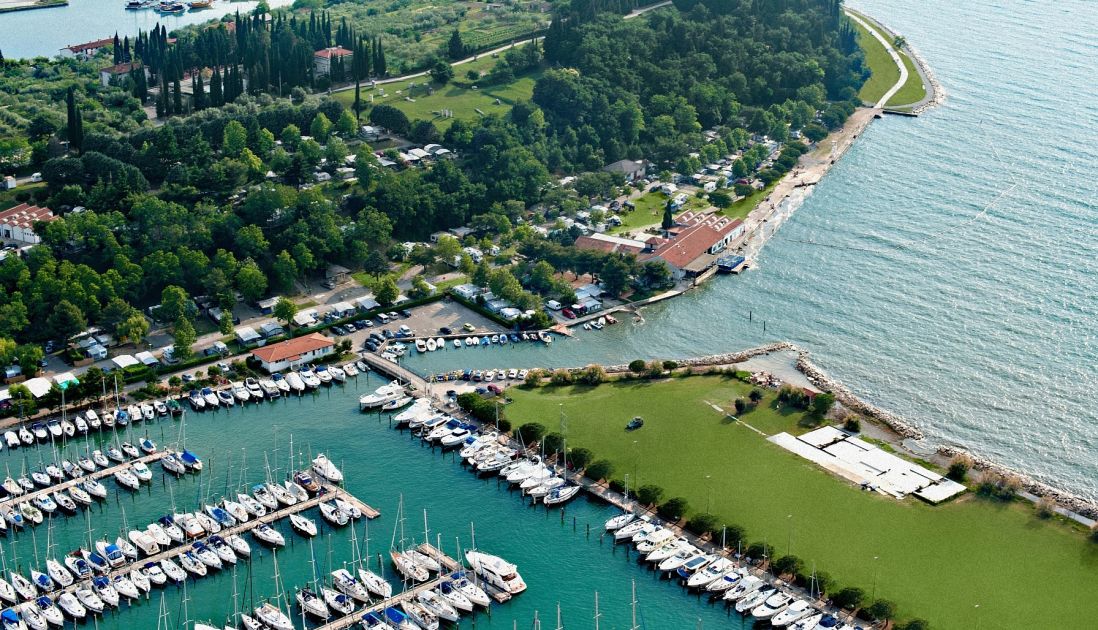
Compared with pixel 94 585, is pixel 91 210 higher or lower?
higher

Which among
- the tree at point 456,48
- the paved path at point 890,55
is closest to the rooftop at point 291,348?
the tree at point 456,48

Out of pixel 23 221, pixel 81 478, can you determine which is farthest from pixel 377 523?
pixel 23 221

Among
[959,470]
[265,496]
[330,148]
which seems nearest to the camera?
[265,496]

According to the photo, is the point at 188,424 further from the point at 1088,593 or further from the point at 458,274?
the point at 1088,593

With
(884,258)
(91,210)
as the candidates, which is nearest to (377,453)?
(91,210)

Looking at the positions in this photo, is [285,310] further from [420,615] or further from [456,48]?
[456,48]

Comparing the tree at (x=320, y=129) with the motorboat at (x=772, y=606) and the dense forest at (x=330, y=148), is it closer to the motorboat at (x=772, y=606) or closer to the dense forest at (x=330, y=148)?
the dense forest at (x=330, y=148)

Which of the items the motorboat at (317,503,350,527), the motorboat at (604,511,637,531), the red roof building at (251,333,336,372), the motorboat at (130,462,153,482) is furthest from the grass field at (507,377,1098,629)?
the motorboat at (130,462,153,482)

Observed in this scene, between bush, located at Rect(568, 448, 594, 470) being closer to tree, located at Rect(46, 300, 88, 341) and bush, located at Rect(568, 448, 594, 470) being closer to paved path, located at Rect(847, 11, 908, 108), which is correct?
tree, located at Rect(46, 300, 88, 341)
